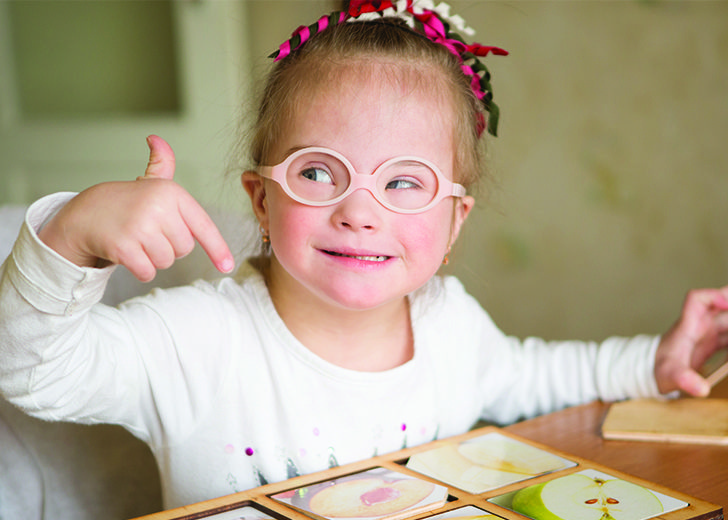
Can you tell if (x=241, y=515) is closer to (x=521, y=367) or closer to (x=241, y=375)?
(x=241, y=375)

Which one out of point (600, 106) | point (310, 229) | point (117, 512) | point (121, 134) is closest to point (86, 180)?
point (121, 134)

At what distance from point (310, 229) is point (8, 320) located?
1.00 ft

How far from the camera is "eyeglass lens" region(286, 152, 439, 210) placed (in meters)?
0.76

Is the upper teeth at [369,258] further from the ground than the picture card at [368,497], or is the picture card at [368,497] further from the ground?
the upper teeth at [369,258]

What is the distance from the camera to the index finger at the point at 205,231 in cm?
59

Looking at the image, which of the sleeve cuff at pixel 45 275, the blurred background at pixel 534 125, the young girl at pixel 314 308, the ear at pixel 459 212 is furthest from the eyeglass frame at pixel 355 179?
the blurred background at pixel 534 125

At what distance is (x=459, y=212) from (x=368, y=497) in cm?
45

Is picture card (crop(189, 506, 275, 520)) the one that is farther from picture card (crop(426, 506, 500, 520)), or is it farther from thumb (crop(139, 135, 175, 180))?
thumb (crop(139, 135, 175, 180))

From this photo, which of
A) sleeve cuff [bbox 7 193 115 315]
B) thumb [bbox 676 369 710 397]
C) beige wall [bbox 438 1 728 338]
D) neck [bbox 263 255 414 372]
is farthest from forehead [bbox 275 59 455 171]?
beige wall [bbox 438 1 728 338]

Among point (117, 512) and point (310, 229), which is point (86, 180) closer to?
point (117, 512)

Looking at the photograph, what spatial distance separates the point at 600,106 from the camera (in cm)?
200

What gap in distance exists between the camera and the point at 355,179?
74cm

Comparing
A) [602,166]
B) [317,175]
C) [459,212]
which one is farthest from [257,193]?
[602,166]

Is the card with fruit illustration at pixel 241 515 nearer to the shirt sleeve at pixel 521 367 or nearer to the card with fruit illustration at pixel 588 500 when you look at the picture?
the card with fruit illustration at pixel 588 500
